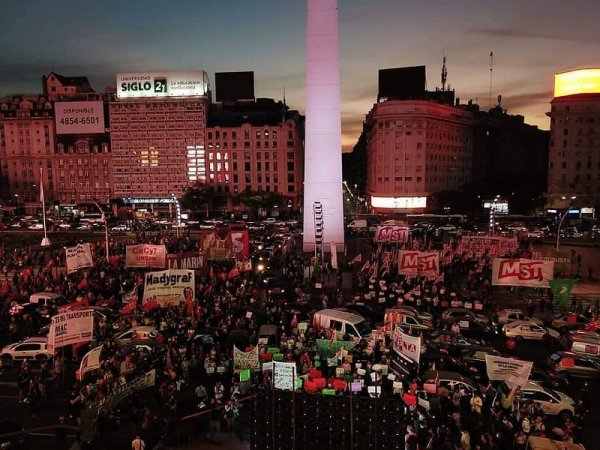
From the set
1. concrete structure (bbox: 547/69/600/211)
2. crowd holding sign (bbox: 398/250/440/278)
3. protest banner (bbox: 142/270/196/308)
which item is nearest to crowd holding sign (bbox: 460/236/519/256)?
crowd holding sign (bbox: 398/250/440/278)

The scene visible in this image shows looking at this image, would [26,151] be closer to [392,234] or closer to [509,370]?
[392,234]

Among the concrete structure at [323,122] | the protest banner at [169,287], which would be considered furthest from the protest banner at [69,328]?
the concrete structure at [323,122]

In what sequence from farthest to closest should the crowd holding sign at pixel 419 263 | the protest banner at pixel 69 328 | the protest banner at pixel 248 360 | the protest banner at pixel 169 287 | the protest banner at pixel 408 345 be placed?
the crowd holding sign at pixel 419 263 < the protest banner at pixel 169 287 < the protest banner at pixel 69 328 < the protest banner at pixel 248 360 < the protest banner at pixel 408 345

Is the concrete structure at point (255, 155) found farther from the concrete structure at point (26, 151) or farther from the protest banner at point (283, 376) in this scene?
the protest banner at point (283, 376)

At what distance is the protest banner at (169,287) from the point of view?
64.6 feet

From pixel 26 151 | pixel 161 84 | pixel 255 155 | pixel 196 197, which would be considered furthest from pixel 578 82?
pixel 26 151

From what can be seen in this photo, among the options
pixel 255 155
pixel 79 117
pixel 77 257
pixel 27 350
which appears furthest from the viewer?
pixel 79 117

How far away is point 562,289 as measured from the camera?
66.7ft

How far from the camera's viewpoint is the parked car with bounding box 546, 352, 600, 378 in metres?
15.0

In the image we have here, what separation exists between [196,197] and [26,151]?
40472mm

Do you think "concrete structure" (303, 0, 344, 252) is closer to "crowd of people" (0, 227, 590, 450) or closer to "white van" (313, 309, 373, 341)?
"crowd of people" (0, 227, 590, 450)

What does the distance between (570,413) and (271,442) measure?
8171 mm

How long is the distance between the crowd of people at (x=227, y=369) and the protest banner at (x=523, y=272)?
1470 millimetres

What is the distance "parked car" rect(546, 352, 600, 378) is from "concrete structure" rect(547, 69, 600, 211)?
214 ft
